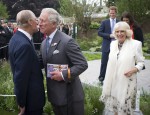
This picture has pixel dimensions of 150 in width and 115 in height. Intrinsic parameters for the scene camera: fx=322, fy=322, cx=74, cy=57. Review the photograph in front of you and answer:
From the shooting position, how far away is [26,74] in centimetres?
331

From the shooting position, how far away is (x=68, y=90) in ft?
11.3

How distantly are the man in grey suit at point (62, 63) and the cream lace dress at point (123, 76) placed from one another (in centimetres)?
111

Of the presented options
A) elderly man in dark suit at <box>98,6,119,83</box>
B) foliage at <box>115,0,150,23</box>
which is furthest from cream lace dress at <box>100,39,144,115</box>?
foliage at <box>115,0,150,23</box>

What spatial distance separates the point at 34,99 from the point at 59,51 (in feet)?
1.98

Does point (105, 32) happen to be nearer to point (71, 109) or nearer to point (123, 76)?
point (123, 76)

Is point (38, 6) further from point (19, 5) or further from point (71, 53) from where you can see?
point (71, 53)

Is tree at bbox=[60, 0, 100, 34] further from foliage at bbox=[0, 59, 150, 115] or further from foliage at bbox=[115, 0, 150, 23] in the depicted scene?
foliage at bbox=[0, 59, 150, 115]

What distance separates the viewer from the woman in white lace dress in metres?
4.48

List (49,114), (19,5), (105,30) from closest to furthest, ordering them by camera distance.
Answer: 1. (49,114)
2. (105,30)
3. (19,5)

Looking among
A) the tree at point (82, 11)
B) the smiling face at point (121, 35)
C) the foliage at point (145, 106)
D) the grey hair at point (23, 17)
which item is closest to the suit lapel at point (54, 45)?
the grey hair at point (23, 17)

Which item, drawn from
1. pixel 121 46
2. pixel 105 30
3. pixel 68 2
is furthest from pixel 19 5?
pixel 121 46

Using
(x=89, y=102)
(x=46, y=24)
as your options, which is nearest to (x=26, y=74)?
(x=46, y=24)

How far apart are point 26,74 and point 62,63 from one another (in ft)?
1.27

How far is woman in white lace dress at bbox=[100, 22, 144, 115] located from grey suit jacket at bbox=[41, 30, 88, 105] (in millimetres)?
1119
